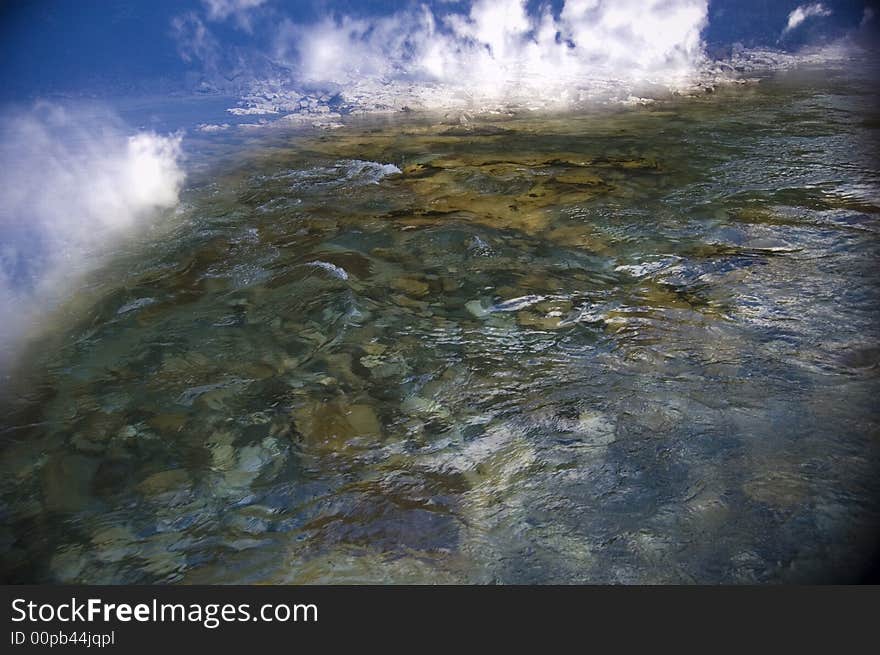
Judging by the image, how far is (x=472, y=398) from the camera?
286cm

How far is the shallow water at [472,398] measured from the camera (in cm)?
Answer: 206

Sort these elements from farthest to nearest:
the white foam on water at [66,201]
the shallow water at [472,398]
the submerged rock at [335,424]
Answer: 1. the white foam on water at [66,201]
2. the submerged rock at [335,424]
3. the shallow water at [472,398]

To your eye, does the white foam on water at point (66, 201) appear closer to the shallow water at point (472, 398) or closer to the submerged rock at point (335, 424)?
the shallow water at point (472, 398)

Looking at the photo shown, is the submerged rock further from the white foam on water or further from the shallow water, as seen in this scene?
the white foam on water

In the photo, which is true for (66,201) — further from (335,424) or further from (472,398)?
(472,398)

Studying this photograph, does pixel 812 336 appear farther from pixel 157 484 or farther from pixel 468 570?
pixel 157 484

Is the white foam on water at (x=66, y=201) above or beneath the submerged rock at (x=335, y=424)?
above

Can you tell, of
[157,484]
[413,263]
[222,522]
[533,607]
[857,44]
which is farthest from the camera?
[857,44]

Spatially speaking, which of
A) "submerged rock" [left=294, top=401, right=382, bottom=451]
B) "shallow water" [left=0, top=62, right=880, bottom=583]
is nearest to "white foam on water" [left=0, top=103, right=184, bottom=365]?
"shallow water" [left=0, top=62, right=880, bottom=583]

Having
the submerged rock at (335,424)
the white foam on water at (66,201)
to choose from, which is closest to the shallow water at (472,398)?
the submerged rock at (335,424)

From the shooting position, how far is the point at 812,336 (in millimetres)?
3096

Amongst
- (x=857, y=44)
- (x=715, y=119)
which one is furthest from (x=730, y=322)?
(x=857, y=44)

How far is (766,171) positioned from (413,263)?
3.98 metres

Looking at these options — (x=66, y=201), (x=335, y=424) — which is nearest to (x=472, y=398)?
(x=335, y=424)
